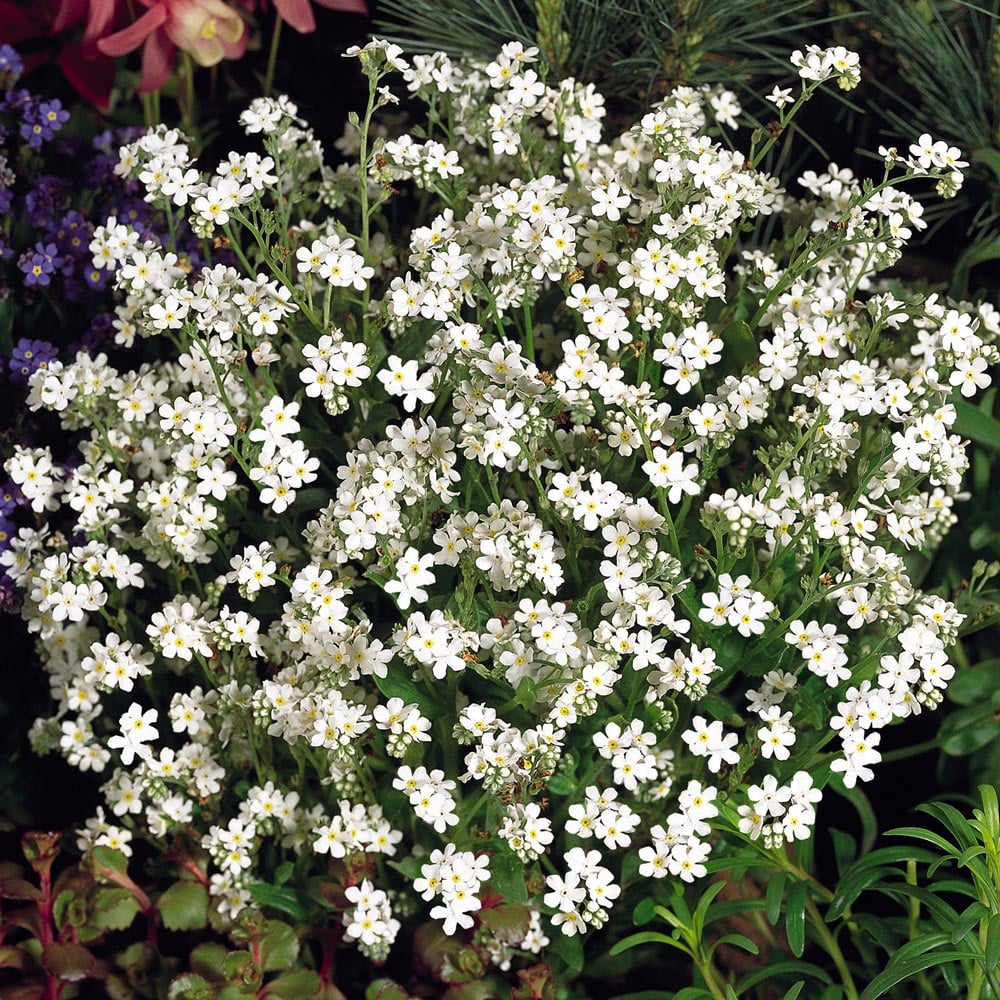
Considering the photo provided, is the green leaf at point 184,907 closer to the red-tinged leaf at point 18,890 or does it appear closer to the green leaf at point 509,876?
the red-tinged leaf at point 18,890

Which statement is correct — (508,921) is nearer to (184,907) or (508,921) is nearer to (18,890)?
(184,907)

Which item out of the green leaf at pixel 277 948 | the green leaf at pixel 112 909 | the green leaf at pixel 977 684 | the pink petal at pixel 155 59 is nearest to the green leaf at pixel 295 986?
the green leaf at pixel 277 948

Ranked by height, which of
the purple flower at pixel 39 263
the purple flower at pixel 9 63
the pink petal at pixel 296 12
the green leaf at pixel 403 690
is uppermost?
the pink petal at pixel 296 12

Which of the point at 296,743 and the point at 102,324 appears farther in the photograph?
the point at 102,324

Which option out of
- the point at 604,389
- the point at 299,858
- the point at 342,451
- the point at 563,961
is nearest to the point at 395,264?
the point at 342,451

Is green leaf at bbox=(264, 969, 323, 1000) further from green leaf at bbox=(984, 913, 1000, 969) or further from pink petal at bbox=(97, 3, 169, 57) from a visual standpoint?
pink petal at bbox=(97, 3, 169, 57)

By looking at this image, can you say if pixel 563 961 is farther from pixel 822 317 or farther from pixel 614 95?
pixel 614 95

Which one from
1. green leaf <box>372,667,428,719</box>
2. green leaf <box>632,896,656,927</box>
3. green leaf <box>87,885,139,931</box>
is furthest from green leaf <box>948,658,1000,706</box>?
green leaf <box>87,885,139,931</box>

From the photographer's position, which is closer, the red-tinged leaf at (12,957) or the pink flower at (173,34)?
the red-tinged leaf at (12,957)
